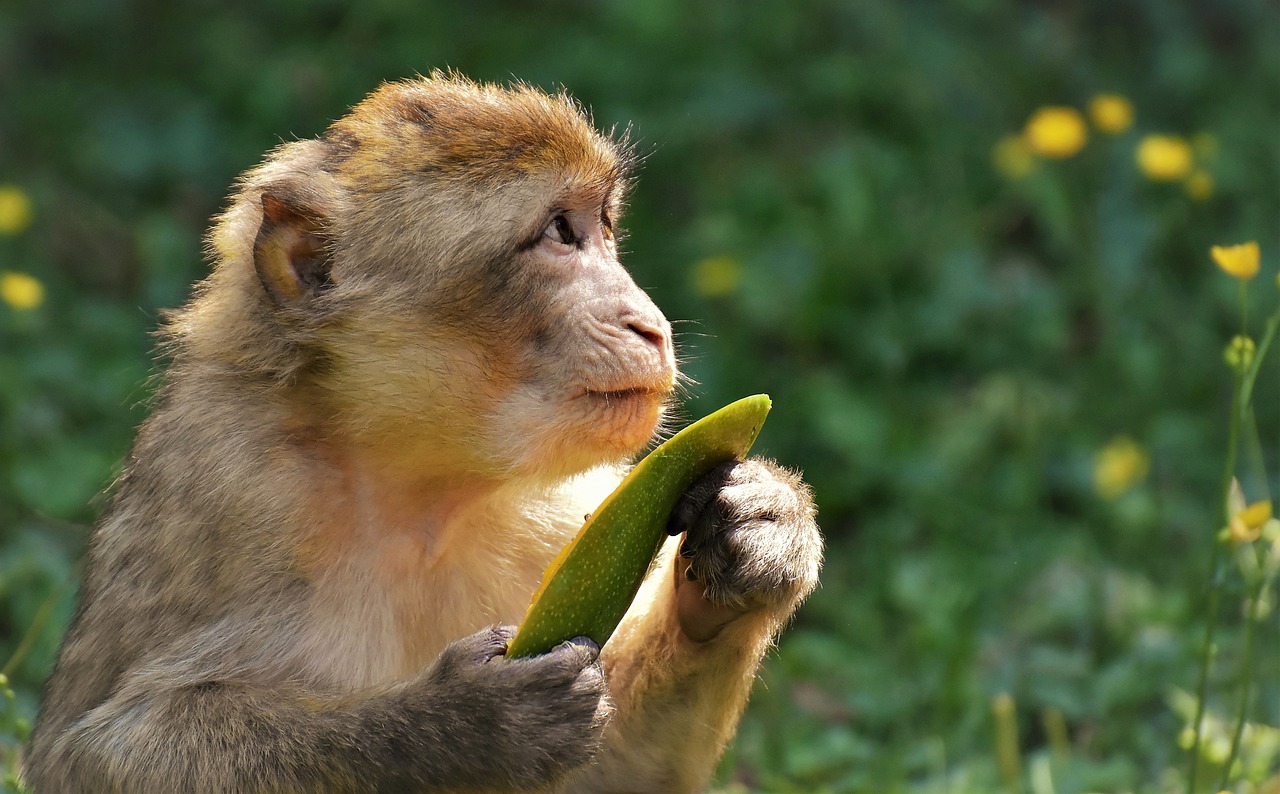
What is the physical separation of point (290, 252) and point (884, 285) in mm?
3422

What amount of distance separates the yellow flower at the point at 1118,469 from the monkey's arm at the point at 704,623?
2.32 metres

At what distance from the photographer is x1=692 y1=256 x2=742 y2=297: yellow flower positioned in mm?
6359

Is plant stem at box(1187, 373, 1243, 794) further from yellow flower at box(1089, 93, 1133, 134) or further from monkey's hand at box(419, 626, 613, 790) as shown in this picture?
yellow flower at box(1089, 93, 1133, 134)

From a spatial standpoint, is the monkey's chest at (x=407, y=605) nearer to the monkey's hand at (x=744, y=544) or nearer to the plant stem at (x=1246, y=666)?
the monkey's hand at (x=744, y=544)

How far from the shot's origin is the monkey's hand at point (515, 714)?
2.93 metres

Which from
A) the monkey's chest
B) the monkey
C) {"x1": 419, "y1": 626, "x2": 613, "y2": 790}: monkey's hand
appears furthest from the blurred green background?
{"x1": 419, "y1": 626, "x2": 613, "y2": 790}: monkey's hand

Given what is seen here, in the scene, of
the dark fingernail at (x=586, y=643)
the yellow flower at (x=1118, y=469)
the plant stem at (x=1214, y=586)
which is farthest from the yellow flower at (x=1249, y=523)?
the yellow flower at (x=1118, y=469)

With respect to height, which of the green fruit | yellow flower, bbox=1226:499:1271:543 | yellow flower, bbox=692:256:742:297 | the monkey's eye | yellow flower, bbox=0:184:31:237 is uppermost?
the monkey's eye

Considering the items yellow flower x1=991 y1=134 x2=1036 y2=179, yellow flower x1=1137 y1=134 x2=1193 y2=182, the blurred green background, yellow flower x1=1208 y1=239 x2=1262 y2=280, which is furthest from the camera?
yellow flower x1=991 y1=134 x2=1036 y2=179

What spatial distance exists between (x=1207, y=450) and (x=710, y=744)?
3028 mm

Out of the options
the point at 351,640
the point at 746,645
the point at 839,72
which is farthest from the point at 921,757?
the point at 839,72

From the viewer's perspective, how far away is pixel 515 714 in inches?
115

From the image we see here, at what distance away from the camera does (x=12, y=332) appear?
6301 millimetres

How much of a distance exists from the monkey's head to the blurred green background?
110cm
